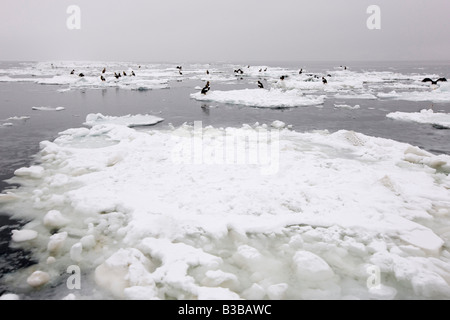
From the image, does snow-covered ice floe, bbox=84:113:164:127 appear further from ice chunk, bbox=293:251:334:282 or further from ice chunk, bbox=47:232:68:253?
ice chunk, bbox=293:251:334:282

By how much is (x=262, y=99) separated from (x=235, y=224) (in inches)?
629

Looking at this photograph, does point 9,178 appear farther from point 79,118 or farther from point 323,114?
point 323,114

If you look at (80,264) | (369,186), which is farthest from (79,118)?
(369,186)

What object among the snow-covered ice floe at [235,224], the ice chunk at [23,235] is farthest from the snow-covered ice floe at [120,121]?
the ice chunk at [23,235]

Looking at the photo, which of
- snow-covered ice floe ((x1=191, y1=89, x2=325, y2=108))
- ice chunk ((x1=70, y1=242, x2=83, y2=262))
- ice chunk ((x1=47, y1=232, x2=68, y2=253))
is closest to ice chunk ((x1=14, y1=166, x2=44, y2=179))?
ice chunk ((x1=47, y1=232, x2=68, y2=253))

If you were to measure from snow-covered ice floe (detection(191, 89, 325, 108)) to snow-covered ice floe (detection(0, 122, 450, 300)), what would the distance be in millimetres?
10735

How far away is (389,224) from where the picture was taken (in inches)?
182

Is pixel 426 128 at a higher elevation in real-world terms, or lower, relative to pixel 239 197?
higher

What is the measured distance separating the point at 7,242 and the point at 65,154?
431 cm

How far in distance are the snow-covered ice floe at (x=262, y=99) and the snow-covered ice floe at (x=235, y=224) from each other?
10.7m

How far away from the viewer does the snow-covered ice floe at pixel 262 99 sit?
18.5 metres

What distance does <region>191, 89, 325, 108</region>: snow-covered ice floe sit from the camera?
60.7 feet

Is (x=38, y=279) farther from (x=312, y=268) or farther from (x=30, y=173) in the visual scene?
(x=30, y=173)

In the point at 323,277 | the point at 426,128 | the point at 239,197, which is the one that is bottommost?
the point at 323,277
